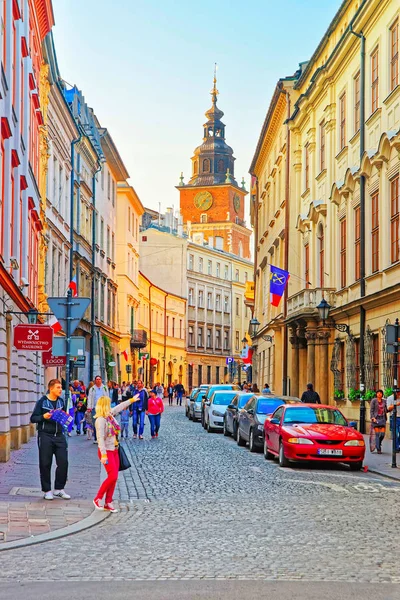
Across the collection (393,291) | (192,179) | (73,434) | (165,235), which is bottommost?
(73,434)

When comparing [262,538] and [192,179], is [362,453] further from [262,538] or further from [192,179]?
[192,179]

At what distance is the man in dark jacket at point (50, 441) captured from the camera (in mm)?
13914

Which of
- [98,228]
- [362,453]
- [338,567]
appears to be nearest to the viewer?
[338,567]

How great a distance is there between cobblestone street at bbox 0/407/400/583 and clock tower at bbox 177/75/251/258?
11400 cm

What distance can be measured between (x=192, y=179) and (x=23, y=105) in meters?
112

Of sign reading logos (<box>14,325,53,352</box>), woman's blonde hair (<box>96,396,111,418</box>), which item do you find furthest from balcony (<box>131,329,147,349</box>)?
woman's blonde hair (<box>96,396,111,418</box>)

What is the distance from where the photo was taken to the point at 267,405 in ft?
82.0

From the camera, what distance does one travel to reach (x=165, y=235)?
333 ft

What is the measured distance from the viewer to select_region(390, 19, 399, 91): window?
93.1 feet

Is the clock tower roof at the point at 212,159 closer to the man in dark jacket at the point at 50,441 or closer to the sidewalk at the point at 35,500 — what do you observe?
the sidewalk at the point at 35,500

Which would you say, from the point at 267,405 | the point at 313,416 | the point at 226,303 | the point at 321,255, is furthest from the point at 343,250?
the point at 226,303

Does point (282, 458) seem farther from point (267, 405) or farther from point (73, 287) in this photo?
point (73, 287)

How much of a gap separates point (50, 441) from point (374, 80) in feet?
67.5

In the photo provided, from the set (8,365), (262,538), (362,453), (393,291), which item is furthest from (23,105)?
(262,538)
